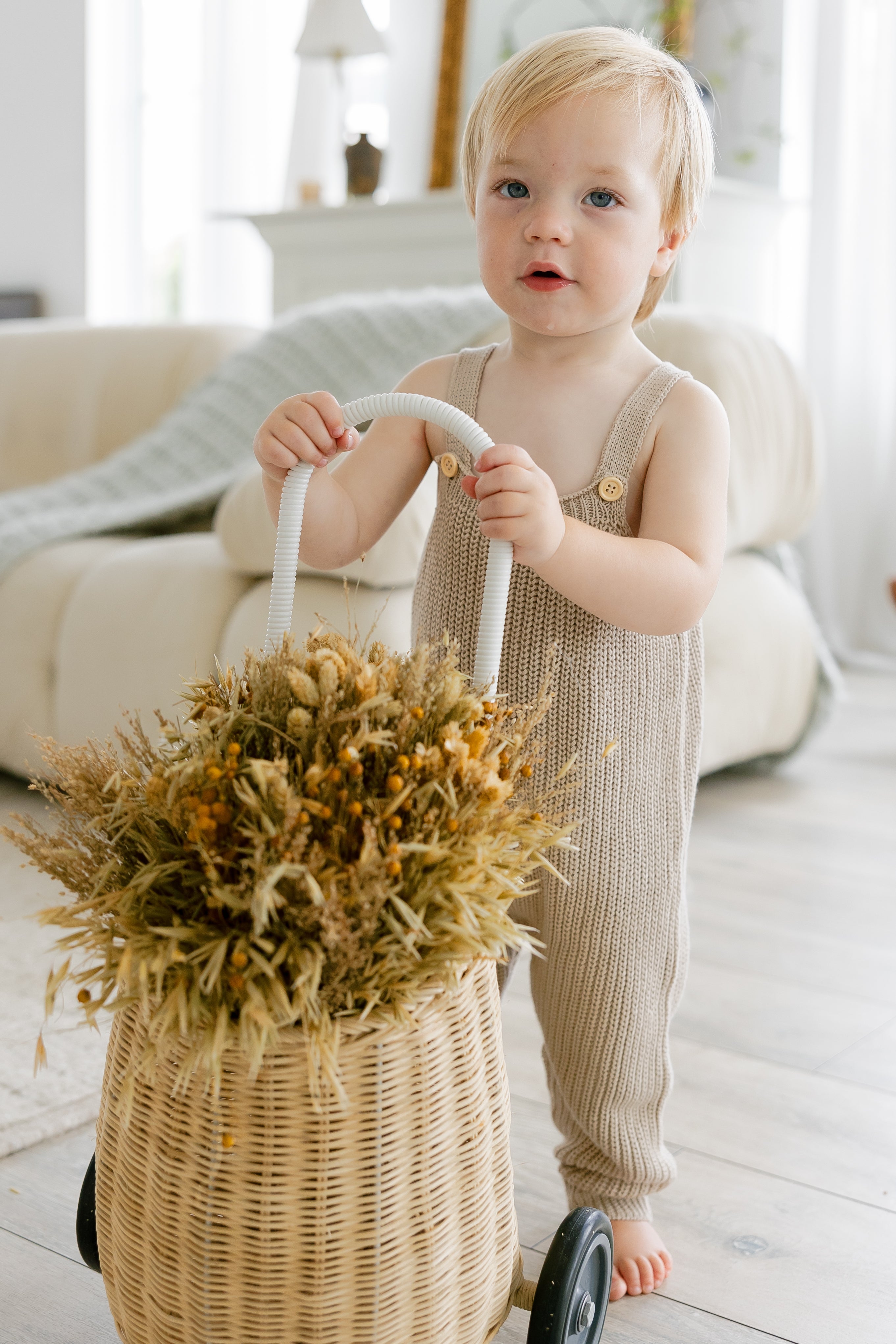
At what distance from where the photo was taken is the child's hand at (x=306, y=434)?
82 cm

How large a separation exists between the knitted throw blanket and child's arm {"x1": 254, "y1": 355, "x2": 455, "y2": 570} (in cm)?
106

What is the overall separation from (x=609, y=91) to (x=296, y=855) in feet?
1.69

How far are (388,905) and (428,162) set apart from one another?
3560 mm

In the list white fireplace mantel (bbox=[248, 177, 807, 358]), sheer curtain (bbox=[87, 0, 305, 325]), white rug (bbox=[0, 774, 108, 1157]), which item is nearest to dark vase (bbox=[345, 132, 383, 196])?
white fireplace mantel (bbox=[248, 177, 807, 358])

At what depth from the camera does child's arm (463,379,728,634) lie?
74 cm

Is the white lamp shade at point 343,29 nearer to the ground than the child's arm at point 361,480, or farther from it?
farther from it

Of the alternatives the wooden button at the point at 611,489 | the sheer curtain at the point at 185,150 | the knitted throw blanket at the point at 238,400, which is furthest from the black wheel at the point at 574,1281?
the sheer curtain at the point at 185,150

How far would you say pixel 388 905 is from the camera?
643 millimetres

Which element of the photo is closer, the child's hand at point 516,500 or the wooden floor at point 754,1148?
the child's hand at point 516,500

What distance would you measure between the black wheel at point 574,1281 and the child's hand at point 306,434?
48cm

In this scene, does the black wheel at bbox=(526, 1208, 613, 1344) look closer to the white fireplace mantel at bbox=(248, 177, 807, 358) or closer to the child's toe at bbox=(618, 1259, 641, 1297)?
the child's toe at bbox=(618, 1259, 641, 1297)

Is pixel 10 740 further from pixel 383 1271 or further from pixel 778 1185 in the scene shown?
pixel 383 1271

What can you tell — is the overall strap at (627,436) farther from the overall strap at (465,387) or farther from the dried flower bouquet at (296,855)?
the dried flower bouquet at (296,855)

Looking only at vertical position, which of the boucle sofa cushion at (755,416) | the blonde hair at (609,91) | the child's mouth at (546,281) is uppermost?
the blonde hair at (609,91)
